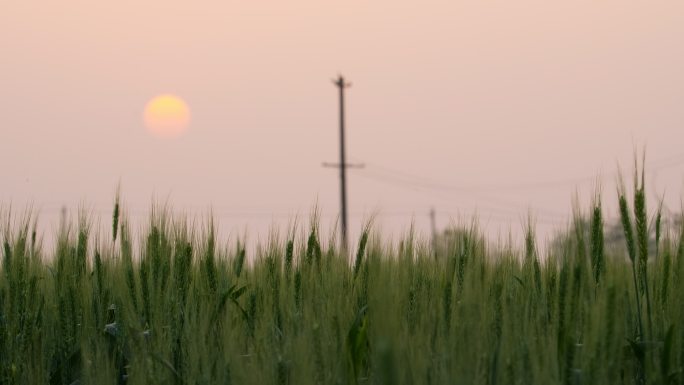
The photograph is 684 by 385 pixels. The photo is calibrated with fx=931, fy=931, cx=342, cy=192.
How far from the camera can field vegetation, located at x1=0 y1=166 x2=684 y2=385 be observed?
7.07ft

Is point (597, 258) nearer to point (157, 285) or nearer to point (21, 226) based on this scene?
point (157, 285)

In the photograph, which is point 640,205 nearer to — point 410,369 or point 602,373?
point 602,373

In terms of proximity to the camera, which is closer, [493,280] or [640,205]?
[640,205]

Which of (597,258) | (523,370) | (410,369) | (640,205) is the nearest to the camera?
(410,369)

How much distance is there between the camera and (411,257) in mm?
3285

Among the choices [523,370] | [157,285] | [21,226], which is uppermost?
[21,226]

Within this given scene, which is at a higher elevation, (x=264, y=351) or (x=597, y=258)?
(x=597, y=258)

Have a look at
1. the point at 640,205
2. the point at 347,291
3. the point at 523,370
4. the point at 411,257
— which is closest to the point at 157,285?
the point at 347,291

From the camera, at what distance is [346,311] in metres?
2.59

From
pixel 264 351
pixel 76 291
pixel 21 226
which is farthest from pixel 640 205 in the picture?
pixel 21 226

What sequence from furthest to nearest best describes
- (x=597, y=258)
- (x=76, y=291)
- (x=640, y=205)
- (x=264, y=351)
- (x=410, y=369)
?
(x=76, y=291) < (x=597, y=258) < (x=640, y=205) < (x=264, y=351) < (x=410, y=369)

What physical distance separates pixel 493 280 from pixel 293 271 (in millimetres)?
695

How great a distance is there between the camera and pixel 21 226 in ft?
11.3

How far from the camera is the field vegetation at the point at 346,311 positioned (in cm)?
216
